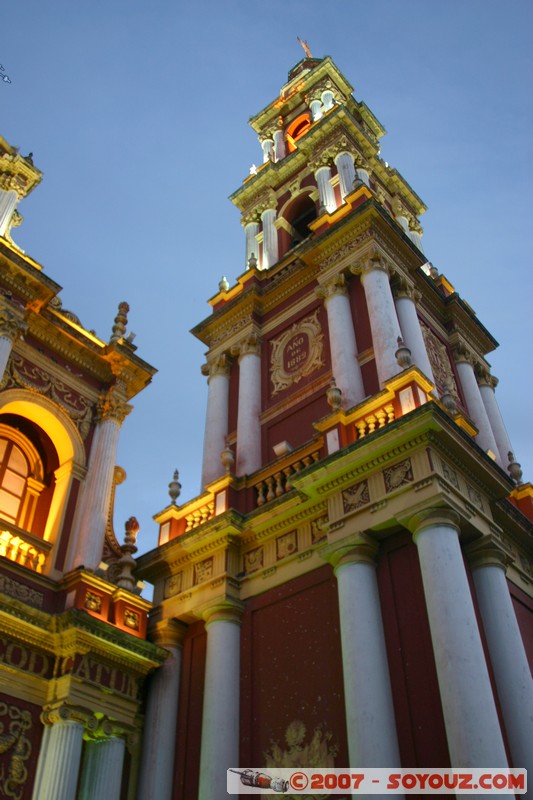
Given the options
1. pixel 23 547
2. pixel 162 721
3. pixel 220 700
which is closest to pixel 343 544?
pixel 220 700

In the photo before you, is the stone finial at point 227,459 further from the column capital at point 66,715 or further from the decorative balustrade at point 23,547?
the column capital at point 66,715

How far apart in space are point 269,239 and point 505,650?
14.0 metres

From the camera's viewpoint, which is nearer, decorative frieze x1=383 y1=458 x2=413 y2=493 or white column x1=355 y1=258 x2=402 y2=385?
decorative frieze x1=383 y1=458 x2=413 y2=493

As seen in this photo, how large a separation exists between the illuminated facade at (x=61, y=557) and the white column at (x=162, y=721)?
24cm

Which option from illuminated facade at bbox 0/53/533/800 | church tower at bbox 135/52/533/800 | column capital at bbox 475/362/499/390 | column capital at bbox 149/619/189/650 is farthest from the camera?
column capital at bbox 475/362/499/390

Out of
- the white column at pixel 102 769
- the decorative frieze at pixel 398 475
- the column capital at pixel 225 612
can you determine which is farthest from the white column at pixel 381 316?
the white column at pixel 102 769

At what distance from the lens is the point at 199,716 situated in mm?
13211

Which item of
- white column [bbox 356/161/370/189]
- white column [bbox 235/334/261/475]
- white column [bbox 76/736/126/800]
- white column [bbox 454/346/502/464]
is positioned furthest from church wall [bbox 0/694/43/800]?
white column [bbox 356/161/370/189]

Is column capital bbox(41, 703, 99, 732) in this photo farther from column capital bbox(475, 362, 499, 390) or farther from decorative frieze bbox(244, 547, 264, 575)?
column capital bbox(475, 362, 499, 390)

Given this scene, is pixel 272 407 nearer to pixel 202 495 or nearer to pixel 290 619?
pixel 202 495

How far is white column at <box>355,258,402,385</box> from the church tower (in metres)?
0.05

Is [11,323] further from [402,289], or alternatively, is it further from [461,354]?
[461,354]

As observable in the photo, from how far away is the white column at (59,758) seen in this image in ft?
38.8

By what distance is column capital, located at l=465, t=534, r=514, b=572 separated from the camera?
1178cm
